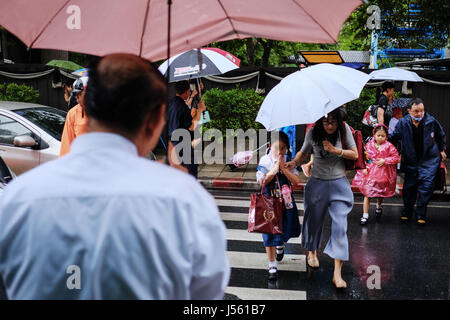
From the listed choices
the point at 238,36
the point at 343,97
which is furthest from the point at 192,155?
the point at 238,36

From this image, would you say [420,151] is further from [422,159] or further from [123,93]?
[123,93]

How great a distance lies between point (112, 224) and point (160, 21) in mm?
1734

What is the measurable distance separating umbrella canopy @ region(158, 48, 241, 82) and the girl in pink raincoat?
2.51m

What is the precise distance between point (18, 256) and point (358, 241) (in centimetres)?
538

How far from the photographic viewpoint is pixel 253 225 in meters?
4.65

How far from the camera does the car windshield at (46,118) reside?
23.0 ft

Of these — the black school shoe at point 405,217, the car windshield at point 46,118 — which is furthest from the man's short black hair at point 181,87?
the black school shoe at point 405,217

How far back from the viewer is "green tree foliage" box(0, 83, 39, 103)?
12703 mm

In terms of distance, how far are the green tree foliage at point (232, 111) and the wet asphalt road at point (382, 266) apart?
16.0 ft

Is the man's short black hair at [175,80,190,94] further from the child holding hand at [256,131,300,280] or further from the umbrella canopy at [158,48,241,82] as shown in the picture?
the child holding hand at [256,131,300,280]

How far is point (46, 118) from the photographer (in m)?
7.41

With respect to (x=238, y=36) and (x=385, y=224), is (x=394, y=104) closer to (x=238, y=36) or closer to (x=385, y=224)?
(x=385, y=224)

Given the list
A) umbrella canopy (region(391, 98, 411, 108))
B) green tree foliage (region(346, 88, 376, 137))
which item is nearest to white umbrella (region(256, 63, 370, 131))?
umbrella canopy (region(391, 98, 411, 108))

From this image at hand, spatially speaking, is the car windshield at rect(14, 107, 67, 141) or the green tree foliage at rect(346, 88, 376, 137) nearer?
the car windshield at rect(14, 107, 67, 141)
